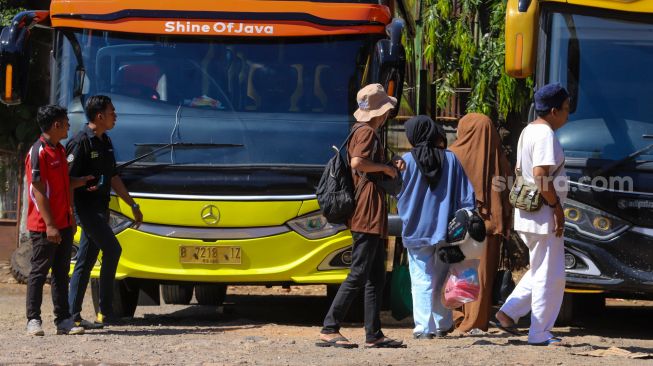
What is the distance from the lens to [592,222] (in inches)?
385

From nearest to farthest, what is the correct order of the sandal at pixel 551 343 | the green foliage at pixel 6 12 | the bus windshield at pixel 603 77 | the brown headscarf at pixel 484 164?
1. the sandal at pixel 551 343
2. the brown headscarf at pixel 484 164
3. the bus windshield at pixel 603 77
4. the green foliage at pixel 6 12

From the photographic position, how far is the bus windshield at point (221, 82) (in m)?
10.1

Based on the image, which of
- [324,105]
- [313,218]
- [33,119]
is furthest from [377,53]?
[33,119]

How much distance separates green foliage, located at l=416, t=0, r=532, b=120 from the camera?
1547 cm

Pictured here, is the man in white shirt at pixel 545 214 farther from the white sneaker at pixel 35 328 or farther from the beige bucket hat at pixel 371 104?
the white sneaker at pixel 35 328

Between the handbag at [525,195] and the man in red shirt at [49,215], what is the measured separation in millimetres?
3121

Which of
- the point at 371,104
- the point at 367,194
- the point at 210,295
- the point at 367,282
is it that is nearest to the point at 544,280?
the point at 367,282

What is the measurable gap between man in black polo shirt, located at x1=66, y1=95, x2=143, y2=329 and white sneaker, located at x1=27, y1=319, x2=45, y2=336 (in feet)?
1.21

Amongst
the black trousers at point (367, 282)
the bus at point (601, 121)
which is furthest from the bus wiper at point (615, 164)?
the black trousers at point (367, 282)

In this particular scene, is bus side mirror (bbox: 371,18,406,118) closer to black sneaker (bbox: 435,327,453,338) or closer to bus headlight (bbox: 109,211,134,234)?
black sneaker (bbox: 435,327,453,338)

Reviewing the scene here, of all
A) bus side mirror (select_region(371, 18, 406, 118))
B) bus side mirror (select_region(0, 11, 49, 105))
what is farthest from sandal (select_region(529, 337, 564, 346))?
bus side mirror (select_region(0, 11, 49, 105))

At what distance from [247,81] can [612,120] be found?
2826 mm

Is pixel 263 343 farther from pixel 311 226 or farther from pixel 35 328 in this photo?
pixel 35 328

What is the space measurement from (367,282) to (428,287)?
2.50ft
